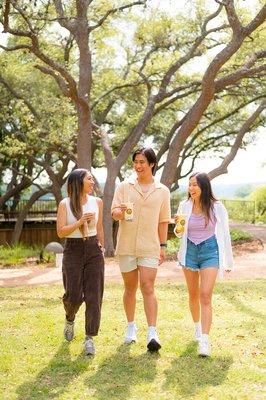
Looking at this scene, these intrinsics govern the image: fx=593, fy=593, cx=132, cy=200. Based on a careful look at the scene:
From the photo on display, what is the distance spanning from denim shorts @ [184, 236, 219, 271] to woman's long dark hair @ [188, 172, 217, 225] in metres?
0.22

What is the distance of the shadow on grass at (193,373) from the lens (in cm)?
480

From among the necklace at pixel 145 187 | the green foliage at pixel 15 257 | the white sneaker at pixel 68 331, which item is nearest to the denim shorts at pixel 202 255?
the necklace at pixel 145 187

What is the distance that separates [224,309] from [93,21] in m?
11.0

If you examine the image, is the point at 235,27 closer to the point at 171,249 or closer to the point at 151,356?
the point at 171,249

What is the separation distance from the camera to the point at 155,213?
585cm

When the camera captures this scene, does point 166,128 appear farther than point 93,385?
Yes

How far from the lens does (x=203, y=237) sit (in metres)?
5.78

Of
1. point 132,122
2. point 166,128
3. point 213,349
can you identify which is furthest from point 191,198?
point 166,128

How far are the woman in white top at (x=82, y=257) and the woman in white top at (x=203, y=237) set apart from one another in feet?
2.83

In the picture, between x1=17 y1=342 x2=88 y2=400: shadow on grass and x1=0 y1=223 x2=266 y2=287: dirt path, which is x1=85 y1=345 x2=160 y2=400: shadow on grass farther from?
x1=0 y1=223 x2=266 y2=287: dirt path

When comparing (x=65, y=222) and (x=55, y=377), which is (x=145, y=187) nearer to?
(x=65, y=222)

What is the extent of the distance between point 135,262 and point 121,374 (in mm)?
1150

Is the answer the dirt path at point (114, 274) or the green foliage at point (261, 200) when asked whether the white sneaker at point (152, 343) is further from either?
the green foliage at point (261, 200)

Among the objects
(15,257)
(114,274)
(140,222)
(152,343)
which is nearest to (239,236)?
(15,257)
